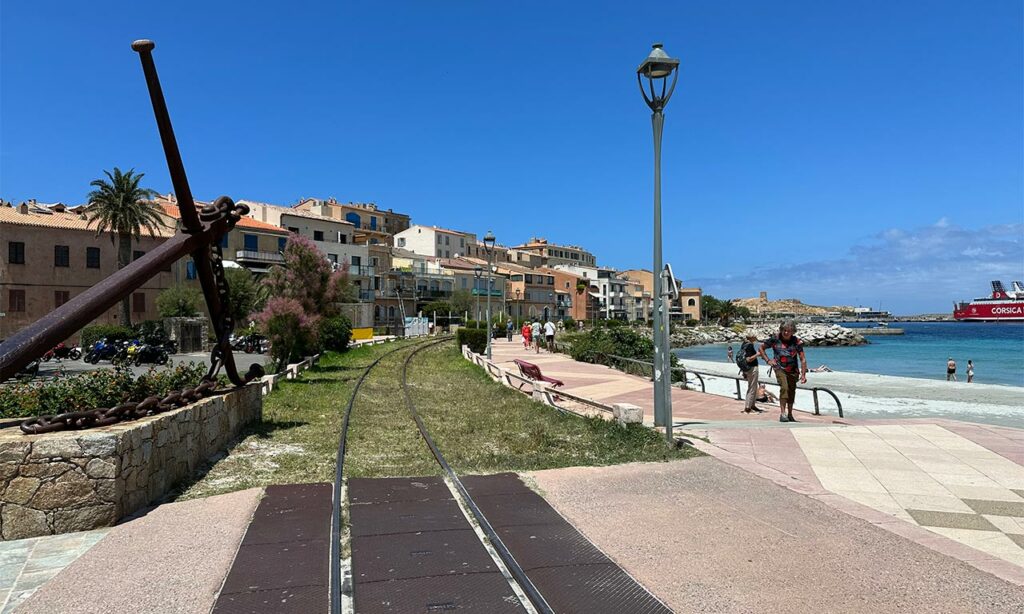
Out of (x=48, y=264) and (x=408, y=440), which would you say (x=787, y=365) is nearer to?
(x=408, y=440)

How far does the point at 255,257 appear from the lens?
185 feet

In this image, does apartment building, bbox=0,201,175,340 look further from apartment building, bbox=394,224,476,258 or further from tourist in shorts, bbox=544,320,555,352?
apartment building, bbox=394,224,476,258

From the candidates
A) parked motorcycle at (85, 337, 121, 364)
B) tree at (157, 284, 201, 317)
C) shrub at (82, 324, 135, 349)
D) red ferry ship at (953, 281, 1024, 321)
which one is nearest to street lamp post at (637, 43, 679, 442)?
parked motorcycle at (85, 337, 121, 364)

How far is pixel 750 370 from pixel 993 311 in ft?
584

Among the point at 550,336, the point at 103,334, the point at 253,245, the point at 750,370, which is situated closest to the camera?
the point at 750,370

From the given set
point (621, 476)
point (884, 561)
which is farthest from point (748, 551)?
point (621, 476)

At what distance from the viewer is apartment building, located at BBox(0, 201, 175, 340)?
4216cm

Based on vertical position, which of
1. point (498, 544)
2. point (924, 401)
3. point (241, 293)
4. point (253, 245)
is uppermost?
point (253, 245)

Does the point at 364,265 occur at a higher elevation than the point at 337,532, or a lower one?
higher

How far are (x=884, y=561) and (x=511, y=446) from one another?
5.30 meters

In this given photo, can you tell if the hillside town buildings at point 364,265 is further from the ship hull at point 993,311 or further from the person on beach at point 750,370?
the ship hull at point 993,311

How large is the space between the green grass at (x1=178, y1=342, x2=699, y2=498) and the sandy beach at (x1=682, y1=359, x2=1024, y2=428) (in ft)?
16.6

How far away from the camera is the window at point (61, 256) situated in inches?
1741

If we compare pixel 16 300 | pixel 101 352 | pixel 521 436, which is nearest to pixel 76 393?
pixel 521 436
